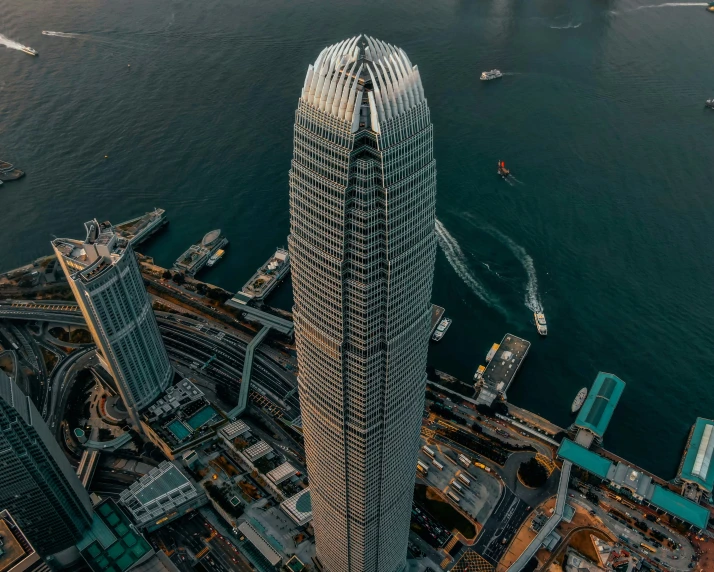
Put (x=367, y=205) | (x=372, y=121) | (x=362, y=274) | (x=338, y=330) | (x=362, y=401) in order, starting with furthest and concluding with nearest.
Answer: (x=362, y=401) < (x=338, y=330) < (x=362, y=274) < (x=367, y=205) < (x=372, y=121)

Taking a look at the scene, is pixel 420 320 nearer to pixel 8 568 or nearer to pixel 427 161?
pixel 427 161

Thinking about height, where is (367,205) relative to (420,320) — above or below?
above

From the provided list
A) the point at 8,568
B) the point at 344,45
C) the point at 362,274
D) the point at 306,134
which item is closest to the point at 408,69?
the point at 344,45

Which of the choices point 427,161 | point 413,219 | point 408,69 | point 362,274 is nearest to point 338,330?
point 362,274

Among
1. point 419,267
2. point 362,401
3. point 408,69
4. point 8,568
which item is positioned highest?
point 408,69

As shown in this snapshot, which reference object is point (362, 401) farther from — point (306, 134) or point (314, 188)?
point (306, 134)

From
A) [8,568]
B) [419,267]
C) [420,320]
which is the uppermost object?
[419,267]

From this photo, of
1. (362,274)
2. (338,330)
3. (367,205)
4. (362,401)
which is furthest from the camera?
(362,401)

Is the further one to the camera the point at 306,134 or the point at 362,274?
the point at 362,274

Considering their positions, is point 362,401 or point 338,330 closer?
point 338,330
